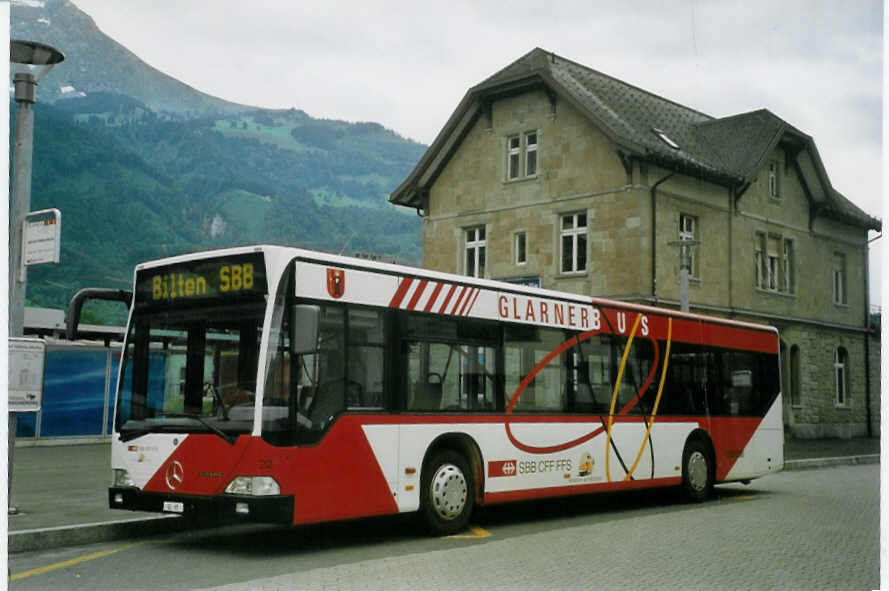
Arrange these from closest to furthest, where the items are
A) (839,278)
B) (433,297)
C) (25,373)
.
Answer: (25,373)
(433,297)
(839,278)

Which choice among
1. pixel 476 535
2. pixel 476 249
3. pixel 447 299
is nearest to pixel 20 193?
pixel 447 299

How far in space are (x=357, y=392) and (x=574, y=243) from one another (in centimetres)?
1768

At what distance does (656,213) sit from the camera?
25.5 meters

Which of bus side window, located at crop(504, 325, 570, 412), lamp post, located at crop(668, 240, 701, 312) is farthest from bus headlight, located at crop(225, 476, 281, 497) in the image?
lamp post, located at crop(668, 240, 701, 312)

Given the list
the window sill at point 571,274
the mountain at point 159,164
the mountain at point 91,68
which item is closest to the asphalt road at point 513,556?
the mountain at point 159,164

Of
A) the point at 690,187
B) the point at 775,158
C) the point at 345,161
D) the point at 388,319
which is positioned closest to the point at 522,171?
the point at 690,187

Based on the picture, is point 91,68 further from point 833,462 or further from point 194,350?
point 833,462

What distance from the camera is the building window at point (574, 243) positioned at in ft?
87.6

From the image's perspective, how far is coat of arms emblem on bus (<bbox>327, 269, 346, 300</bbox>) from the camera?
9578 mm

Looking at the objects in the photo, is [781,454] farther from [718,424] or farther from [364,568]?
[364,568]

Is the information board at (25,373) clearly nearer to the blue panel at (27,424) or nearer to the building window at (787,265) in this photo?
the building window at (787,265)

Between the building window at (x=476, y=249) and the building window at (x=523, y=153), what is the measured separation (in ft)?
7.67

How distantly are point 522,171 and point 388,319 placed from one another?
17175 millimetres

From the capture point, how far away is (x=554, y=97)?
25984mm
